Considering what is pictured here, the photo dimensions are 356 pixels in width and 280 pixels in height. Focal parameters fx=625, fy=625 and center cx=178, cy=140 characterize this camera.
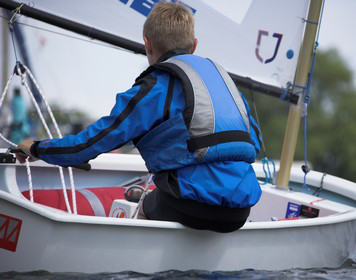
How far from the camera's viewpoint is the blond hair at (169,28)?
212cm

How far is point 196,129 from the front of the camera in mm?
2041

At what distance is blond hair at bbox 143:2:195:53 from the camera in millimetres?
2123

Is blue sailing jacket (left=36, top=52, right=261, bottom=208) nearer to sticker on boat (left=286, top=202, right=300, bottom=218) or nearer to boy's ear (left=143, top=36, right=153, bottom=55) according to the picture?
boy's ear (left=143, top=36, right=153, bottom=55)

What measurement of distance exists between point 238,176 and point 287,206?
0.98 meters

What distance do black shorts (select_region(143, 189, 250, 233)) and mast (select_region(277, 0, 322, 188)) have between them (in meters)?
1.05

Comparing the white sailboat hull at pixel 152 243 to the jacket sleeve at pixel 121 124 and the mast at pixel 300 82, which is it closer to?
the jacket sleeve at pixel 121 124

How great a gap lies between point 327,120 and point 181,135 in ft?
88.9

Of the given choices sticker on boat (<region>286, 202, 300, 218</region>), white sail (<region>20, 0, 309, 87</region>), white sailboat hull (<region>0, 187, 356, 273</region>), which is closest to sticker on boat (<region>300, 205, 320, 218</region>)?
sticker on boat (<region>286, 202, 300, 218</region>)

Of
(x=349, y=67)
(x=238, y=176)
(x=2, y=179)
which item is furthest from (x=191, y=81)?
(x=349, y=67)

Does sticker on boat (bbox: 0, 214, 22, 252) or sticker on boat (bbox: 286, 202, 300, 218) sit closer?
sticker on boat (bbox: 0, 214, 22, 252)

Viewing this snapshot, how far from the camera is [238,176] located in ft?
6.91

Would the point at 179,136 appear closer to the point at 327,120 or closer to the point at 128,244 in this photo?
the point at 128,244

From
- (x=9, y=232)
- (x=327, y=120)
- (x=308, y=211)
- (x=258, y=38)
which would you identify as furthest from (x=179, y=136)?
(x=327, y=120)

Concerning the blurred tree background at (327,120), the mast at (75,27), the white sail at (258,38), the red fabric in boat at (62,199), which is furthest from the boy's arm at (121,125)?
the blurred tree background at (327,120)
